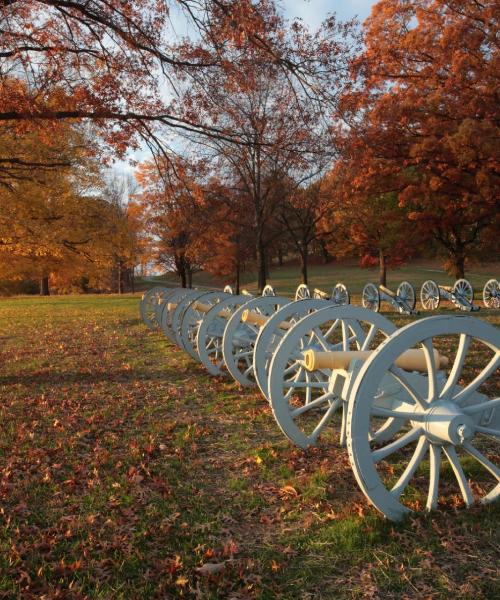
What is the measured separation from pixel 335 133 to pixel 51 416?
596 cm

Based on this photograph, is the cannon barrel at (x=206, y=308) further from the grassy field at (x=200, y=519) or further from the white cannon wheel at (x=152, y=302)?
the white cannon wheel at (x=152, y=302)

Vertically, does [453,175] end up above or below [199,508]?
above

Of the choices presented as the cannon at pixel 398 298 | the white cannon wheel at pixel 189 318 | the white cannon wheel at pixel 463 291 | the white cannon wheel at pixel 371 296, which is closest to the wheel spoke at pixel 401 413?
the white cannon wheel at pixel 189 318

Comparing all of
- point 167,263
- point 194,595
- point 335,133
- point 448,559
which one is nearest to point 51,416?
point 194,595

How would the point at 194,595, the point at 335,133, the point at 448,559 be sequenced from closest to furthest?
the point at 194,595 < the point at 448,559 < the point at 335,133

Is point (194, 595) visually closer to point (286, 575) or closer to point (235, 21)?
point (286, 575)

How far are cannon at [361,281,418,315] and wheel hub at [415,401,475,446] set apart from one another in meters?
11.9

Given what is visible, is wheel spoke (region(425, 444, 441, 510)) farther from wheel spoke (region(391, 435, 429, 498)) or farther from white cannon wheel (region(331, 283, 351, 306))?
white cannon wheel (region(331, 283, 351, 306))

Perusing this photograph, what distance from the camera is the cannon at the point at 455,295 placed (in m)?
14.8

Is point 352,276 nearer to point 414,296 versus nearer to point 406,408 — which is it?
point 414,296

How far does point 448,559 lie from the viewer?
261 cm

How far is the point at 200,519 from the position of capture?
3.22m

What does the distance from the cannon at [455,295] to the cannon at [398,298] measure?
1.12 m

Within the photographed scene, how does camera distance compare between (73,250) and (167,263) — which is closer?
(73,250)
